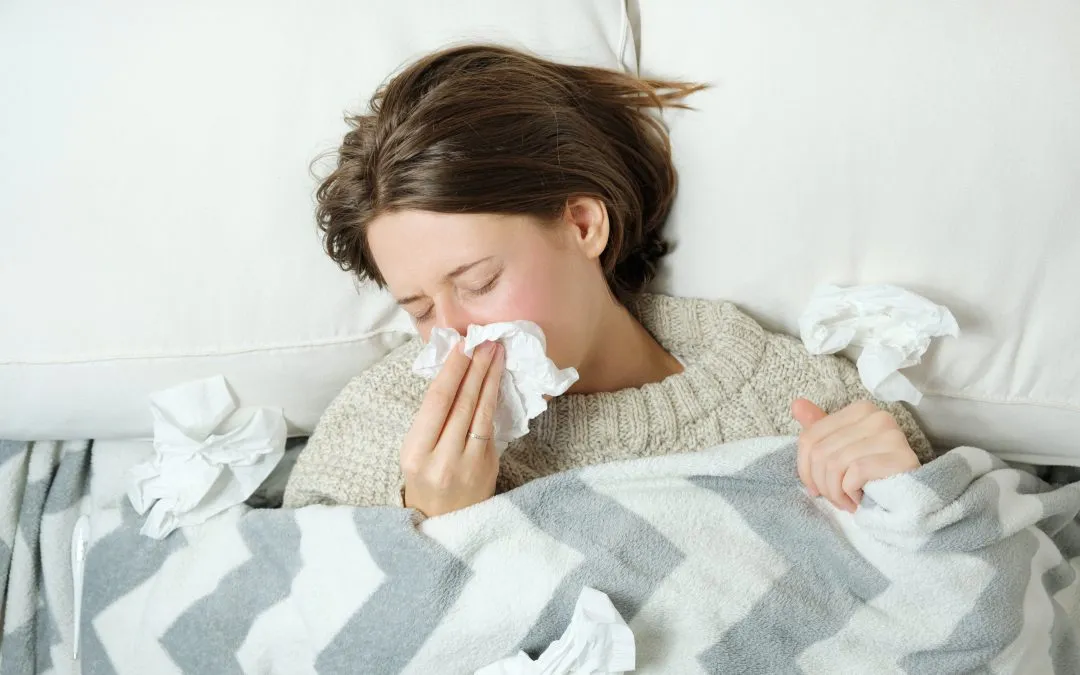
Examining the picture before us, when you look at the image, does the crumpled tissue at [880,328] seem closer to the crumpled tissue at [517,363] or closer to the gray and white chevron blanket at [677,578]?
the gray and white chevron blanket at [677,578]

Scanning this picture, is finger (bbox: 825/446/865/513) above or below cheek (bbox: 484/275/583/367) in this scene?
below

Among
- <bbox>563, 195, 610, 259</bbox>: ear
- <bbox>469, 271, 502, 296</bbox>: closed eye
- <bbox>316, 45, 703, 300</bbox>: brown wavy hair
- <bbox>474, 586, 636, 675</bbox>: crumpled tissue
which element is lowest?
<bbox>474, 586, 636, 675</bbox>: crumpled tissue

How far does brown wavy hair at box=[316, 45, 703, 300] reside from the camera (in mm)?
1303

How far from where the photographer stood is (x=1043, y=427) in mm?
1468

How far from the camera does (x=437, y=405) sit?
1.25 m

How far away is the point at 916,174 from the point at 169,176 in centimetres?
111

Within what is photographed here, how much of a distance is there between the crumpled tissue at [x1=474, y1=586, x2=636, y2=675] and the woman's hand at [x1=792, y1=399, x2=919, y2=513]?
1.14 feet

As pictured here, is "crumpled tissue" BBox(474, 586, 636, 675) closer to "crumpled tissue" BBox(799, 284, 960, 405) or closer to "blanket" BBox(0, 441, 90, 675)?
"crumpled tissue" BBox(799, 284, 960, 405)

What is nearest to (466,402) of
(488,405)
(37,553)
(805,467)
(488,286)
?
(488,405)

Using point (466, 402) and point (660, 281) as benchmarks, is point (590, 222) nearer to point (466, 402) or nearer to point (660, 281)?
point (660, 281)

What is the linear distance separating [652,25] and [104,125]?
0.88 metres

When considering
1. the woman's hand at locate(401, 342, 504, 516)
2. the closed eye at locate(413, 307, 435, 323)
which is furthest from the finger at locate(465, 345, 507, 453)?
the closed eye at locate(413, 307, 435, 323)

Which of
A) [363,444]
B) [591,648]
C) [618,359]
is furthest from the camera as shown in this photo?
[618,359]

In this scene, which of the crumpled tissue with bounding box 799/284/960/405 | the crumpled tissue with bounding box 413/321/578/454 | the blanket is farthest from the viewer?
the blanket
